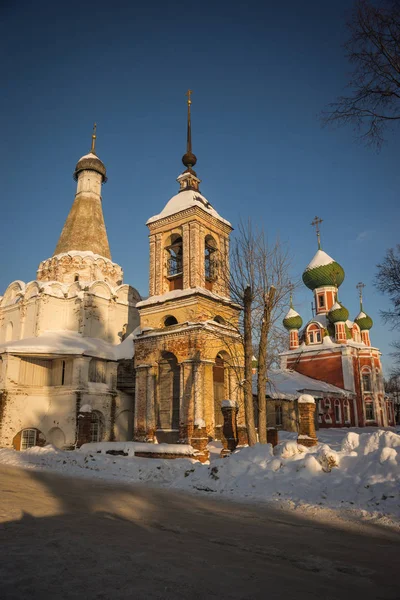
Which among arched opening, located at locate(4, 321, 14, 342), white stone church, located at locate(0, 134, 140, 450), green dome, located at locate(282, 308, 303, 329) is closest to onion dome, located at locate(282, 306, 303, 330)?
green dome, located at locate(282, 308, 303, 329)

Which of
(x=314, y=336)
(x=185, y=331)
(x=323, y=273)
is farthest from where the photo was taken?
(x=323, y=273)

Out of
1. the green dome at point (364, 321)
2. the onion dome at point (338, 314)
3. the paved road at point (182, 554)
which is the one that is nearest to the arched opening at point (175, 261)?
the paved road at point (182, 554)

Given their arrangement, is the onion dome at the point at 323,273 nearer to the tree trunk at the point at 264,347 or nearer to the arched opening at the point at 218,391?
the arched opening at the point at 218,391

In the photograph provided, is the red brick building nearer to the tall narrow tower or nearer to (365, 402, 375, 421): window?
(365, 402, 375, 421): window

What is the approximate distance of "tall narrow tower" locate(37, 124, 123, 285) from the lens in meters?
28.6

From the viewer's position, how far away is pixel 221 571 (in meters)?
3.86

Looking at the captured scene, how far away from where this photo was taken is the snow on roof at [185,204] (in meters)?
22.8

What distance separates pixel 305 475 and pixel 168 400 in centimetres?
1309

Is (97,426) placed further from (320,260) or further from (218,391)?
(320,260)

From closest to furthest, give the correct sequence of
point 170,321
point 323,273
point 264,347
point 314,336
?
point 264,347 → point 170,321 → point 314,336 → point 323,273

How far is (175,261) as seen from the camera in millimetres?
23859

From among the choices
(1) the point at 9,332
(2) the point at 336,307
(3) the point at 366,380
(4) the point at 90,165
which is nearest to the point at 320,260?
(2) the point at 336,307

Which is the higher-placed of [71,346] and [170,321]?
[170,321]

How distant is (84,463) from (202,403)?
6.15m
